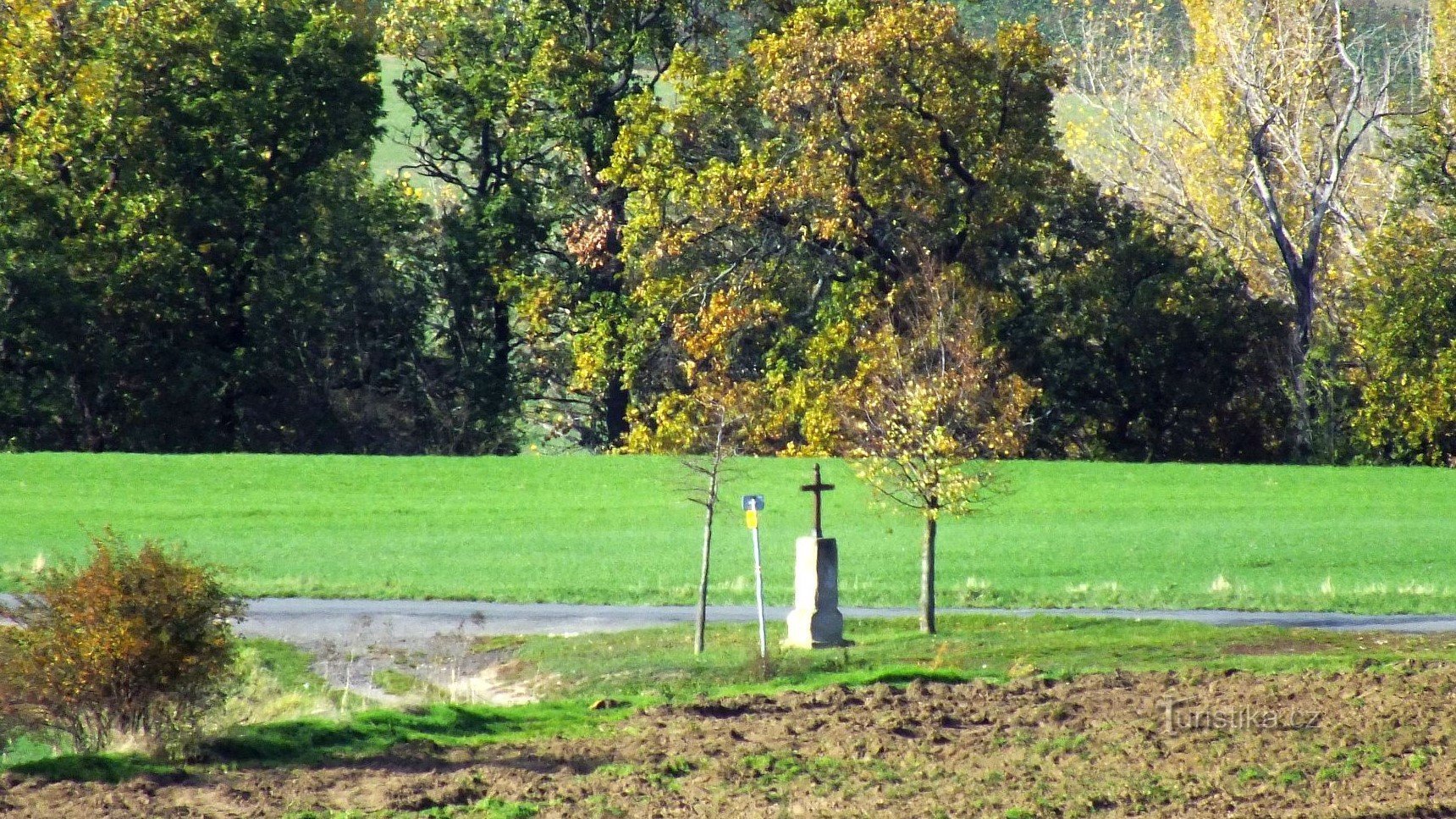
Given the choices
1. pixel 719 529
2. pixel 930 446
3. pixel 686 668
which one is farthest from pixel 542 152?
pixel 686 668

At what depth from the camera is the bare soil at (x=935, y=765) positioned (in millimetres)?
10047

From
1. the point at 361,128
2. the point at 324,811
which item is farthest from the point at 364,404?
the point at 324,811

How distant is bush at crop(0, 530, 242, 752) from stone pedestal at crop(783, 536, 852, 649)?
682 cm

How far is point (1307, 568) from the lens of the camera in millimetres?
24906

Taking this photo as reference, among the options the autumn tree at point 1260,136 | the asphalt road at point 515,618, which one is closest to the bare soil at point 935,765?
the asphalt road at point 515,618

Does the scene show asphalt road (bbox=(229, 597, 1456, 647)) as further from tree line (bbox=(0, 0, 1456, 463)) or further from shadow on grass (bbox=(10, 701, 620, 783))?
tree line (bbox=(0, 0, 1456, 463))

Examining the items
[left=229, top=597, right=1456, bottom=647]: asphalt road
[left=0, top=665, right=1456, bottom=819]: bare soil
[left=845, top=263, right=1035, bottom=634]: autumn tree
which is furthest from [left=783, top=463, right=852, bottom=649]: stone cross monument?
[left=0, top=665, right=1456, bottom=819]: bare soil

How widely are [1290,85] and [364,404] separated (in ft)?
83.3

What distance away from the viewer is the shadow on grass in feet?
35.7

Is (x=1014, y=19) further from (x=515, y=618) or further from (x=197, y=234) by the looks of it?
(x=515, y=618)

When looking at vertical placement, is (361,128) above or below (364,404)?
above

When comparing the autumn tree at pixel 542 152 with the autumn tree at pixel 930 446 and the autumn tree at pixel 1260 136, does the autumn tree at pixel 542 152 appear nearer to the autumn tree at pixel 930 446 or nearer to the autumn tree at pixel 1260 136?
the autumn tree at pixel 1260 136

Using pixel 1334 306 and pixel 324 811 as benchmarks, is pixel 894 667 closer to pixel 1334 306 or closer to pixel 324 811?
pixel 324 811

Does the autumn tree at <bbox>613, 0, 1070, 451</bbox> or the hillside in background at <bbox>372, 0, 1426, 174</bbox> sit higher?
the hillside in background at <bbox>372, 0, 1426, 174</bbox>
